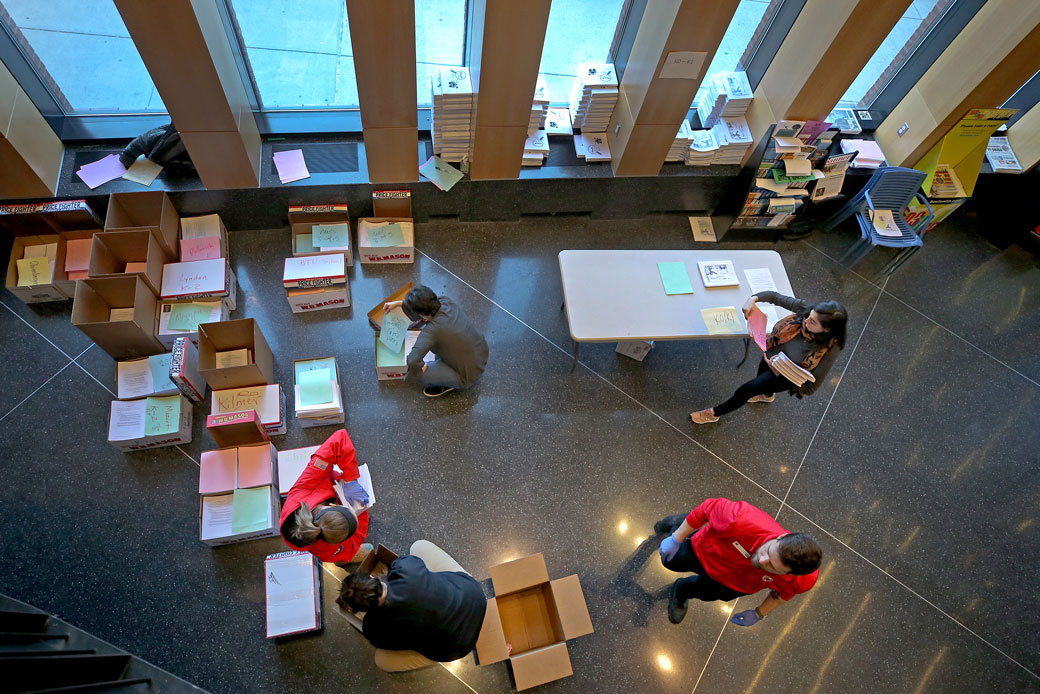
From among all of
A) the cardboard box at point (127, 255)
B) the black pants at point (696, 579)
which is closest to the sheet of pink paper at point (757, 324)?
the black pants at point (696, 579)

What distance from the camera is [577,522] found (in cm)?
342

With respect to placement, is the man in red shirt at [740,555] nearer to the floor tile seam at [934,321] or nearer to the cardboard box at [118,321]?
the floor tile seam at [934,321]

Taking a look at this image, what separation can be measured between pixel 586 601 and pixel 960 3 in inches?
182

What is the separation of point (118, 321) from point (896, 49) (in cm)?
Result: 563

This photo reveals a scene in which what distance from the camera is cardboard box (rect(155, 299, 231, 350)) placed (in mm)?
3520

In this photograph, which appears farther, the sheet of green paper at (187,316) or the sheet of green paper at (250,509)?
the sheet of green paper at (187,316)

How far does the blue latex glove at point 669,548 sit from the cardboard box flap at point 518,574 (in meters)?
0.64

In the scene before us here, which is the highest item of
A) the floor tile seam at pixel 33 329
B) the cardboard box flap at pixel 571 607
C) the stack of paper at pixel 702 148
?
the stack of paper at pixel 702 148

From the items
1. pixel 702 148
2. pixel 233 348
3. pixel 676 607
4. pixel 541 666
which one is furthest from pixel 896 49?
pixel 233 348

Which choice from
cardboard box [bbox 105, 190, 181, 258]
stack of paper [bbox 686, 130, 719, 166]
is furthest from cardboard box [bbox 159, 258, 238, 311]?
stack of paper [bbox 686, 130, 719, 166]

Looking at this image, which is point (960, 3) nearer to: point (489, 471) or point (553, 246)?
point (553, 246)

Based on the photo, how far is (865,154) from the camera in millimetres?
4398

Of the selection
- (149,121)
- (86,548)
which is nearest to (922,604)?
(86,548)

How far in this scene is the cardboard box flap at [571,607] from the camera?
115 inches
